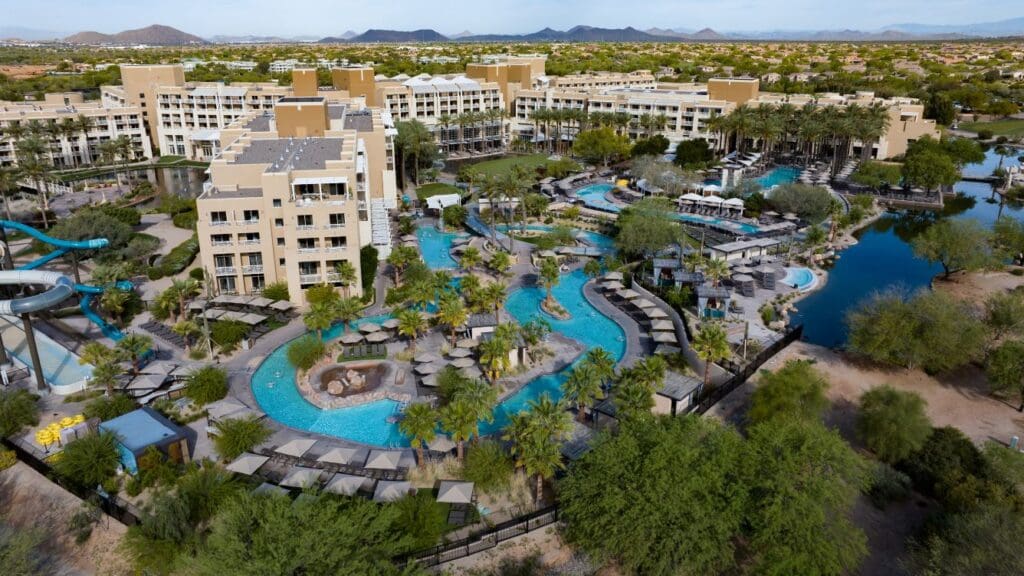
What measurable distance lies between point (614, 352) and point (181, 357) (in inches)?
1034

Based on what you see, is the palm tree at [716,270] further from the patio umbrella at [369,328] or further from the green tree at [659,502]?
the green tree at [659,502]

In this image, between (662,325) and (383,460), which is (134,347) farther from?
(662,325)

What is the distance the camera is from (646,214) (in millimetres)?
60250

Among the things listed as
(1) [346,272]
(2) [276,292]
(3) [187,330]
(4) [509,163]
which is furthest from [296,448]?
(4) [509,163]

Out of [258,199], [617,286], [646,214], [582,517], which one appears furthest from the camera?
[646,214]

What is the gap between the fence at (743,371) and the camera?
3391 centimetres

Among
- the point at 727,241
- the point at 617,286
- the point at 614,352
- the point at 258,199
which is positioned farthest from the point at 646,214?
the point at 258,199

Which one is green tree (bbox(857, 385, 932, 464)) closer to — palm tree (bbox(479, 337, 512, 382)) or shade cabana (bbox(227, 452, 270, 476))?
palm tree (bbox(479, 337, 512, 382))

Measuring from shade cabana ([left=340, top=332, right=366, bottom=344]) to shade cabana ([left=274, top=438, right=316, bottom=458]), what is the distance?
10897mm

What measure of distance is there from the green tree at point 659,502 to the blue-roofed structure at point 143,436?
17.1 meters

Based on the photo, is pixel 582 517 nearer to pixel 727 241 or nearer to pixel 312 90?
pixel 727 241

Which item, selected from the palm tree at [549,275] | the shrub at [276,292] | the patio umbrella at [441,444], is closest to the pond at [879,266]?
the palm tree at [549,275]

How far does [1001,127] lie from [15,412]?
→ 498 feet

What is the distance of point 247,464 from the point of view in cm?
2852
